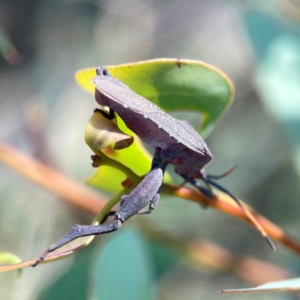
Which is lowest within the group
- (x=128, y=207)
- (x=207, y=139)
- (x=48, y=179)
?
(x=207, y=139)

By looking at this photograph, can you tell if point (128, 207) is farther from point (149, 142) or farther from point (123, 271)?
point (123, 271)

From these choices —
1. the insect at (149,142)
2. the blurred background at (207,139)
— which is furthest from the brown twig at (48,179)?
the insect at (149,142)

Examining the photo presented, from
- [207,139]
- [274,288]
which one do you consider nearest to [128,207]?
[274,288]

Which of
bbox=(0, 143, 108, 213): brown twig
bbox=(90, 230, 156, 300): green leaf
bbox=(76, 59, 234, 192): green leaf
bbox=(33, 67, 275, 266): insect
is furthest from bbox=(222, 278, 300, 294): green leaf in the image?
bbox=(0, 143, 108, 213): brown twig

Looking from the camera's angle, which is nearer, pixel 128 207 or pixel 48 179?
pixel 128 207

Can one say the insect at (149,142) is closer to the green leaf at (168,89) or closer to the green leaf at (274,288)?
the green leaf at (168,89)

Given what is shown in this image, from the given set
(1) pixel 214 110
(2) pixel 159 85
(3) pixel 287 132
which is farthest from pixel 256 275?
(2) pixel 159 85

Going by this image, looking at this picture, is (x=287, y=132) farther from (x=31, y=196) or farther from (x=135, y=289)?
(x=31, y=196)
